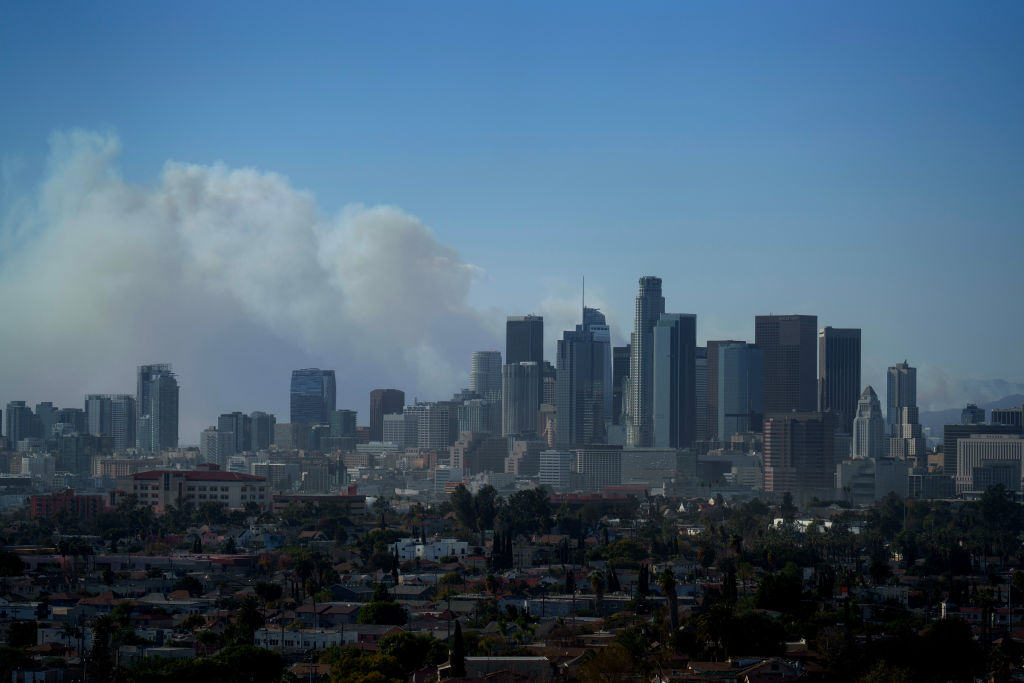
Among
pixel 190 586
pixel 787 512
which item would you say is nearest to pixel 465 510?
pixel 787 512

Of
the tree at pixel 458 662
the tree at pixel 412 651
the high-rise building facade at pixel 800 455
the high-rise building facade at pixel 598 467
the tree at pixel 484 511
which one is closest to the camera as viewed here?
the tree at pixel 458 662

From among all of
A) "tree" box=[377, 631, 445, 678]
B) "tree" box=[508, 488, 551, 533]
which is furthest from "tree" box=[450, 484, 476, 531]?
"tree" box=[377, 631, 445, 678]

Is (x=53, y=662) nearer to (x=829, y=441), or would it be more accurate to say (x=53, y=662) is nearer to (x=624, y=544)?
(x=624, y=544)

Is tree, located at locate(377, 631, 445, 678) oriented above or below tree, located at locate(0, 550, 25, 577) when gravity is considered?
below

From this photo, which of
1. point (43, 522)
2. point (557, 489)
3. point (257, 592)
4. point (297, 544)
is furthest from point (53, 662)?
point (557, 489)

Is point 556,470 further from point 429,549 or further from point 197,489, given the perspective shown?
point 429,549

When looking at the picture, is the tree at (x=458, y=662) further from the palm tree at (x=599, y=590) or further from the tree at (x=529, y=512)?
the tree at (x=529, y=512)

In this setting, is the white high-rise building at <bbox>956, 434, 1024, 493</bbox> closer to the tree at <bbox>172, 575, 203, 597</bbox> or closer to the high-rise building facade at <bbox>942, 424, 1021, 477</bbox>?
the high-rise building facade at <bbox>942, 424, 1021, 477</bbox>

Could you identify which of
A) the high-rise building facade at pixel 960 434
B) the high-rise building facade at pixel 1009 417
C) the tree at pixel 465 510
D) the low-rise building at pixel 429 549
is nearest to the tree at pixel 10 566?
the low-rise building at pixel 429 549
